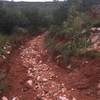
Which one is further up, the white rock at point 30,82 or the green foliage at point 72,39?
the green foliage at point 72,39

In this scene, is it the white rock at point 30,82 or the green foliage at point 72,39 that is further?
the green foliage at point 72,39

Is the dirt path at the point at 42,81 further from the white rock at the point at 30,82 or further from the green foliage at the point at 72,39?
the green foliage at the point at 72,39

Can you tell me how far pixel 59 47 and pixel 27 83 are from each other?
2573 millimetres

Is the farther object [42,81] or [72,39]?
[72,39]

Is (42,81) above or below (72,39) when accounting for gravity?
below

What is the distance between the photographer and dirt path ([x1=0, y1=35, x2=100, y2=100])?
6.98m

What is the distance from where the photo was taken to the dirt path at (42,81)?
6981 millimetres

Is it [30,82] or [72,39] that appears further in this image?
[72,39]

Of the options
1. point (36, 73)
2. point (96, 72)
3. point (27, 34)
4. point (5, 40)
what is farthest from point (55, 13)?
point (96, 72)

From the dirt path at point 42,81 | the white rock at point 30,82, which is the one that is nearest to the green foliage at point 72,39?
the dirt path at point 42,81

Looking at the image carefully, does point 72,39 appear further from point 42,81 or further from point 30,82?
point 30,82

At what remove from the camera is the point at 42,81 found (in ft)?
25.8

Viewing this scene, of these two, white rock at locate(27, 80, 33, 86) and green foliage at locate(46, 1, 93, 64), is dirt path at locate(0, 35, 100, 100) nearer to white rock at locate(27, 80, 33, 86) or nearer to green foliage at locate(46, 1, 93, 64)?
white rock at locate(27, 80, 33, 86)

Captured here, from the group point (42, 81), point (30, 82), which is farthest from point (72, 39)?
point (30, 82)
